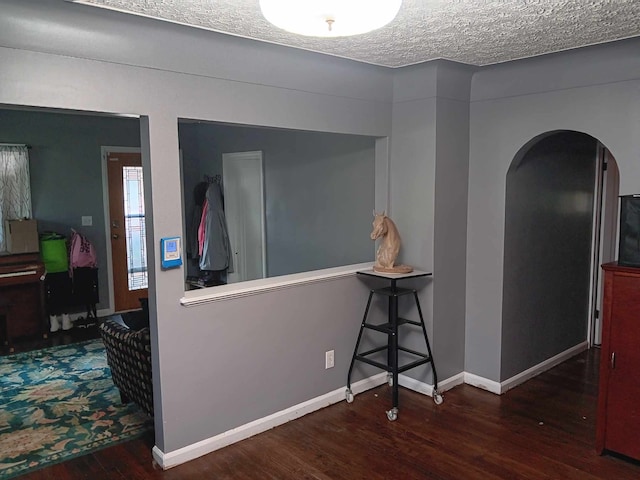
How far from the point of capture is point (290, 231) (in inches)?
211

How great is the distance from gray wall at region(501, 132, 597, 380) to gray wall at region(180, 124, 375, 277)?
1.14m

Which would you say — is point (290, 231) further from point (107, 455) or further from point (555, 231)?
point (107, 455)

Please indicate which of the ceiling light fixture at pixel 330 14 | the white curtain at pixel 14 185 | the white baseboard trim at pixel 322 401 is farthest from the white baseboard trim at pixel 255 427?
the white curtain at pixel 14 185

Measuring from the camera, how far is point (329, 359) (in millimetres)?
3814

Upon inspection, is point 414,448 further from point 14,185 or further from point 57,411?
point 14,185

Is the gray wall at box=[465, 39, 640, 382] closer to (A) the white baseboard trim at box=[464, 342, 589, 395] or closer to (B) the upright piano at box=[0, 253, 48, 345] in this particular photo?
(A) the white baseboard trim at box=[464, 342, 589, 395]

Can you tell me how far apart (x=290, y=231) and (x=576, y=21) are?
130 inches

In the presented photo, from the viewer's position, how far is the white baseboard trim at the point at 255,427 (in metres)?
3.05

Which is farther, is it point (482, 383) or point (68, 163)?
point (68, 163)

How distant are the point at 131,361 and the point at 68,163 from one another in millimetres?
3452

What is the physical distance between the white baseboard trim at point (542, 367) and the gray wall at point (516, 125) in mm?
133

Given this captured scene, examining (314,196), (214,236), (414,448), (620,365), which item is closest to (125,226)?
(214,236)

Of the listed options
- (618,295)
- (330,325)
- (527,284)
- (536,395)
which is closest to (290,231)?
(330,325)

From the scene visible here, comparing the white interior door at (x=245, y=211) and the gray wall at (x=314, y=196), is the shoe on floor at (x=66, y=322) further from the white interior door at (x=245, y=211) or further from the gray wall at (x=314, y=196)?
the gray wall at (x=314, y=196)
